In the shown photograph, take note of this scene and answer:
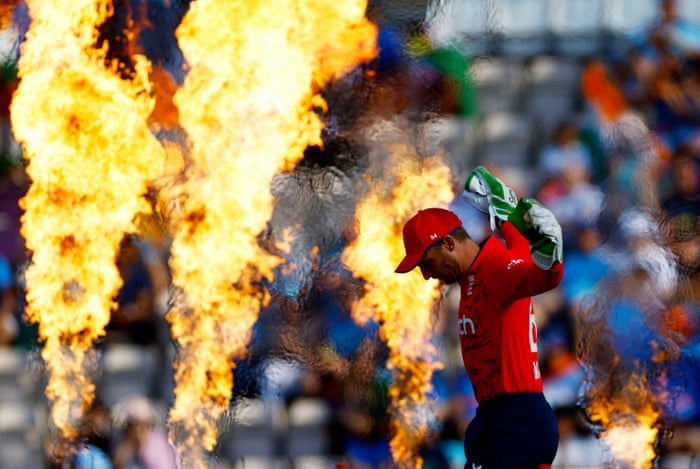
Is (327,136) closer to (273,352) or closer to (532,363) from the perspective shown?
(273,352)

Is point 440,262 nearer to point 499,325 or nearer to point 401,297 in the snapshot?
point 499,325

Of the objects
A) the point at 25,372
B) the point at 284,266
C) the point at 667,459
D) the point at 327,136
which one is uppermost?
the point at 327,136

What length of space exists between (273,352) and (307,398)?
1.07 ft

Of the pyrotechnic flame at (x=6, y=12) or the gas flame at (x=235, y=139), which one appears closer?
the gas flame at (x=235, y=139)

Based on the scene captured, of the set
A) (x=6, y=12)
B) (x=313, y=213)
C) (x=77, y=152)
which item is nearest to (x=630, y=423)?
(x=313, y=213)

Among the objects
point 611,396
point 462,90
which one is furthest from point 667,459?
point 462,90

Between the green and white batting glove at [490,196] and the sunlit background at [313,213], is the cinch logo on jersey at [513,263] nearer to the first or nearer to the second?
the green and white batting glove at [490,196]

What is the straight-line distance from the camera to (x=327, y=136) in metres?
7.55

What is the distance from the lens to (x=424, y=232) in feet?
13.7

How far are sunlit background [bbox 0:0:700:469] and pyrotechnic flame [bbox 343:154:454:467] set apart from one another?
0.01 metres

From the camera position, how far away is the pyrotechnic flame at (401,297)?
273 inches

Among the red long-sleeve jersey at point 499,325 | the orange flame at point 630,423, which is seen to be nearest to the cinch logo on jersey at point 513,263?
the red long-sleeve jersey at point 499,325

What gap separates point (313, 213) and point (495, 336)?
3.39 metres

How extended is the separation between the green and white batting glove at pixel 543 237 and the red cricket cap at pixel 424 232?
34cm
